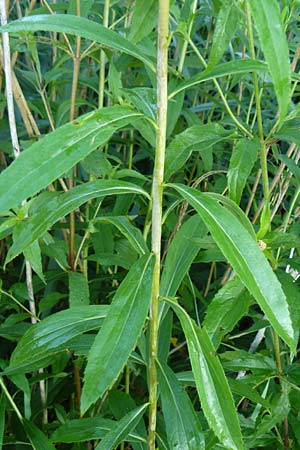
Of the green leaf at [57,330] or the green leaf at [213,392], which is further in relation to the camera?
the green leaf at [57,330]

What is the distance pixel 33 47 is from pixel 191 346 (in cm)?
61

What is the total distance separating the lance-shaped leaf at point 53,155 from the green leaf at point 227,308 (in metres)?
0.25

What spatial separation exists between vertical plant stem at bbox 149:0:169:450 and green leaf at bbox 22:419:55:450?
0.19 m

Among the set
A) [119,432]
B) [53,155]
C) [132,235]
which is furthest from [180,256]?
[53,155]

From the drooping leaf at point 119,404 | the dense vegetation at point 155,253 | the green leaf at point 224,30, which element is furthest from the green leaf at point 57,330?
the green leaf at point 224,30

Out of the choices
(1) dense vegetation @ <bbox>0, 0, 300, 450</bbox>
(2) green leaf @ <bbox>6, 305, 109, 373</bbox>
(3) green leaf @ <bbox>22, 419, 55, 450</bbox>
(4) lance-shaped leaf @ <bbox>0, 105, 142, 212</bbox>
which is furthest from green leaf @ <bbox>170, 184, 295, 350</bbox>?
(3) green leaf @ <bbox>22, 419, 55, 450</bbox>

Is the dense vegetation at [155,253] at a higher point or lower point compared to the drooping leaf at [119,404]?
higher

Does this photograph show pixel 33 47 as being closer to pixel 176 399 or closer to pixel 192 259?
pixel 192 259

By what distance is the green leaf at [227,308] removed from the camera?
0.72 metres

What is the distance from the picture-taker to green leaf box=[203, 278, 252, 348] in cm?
72

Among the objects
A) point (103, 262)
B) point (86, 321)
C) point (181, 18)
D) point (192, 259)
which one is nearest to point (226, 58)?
point (181, 18)

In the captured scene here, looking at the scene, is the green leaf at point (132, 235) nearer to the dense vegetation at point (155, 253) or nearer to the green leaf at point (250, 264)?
the dense vegetation at point (155, 253)

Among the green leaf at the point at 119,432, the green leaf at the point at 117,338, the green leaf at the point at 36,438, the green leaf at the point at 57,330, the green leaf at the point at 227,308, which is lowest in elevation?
the green leaf at the point at 36,438

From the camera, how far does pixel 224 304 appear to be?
28.5 inches
